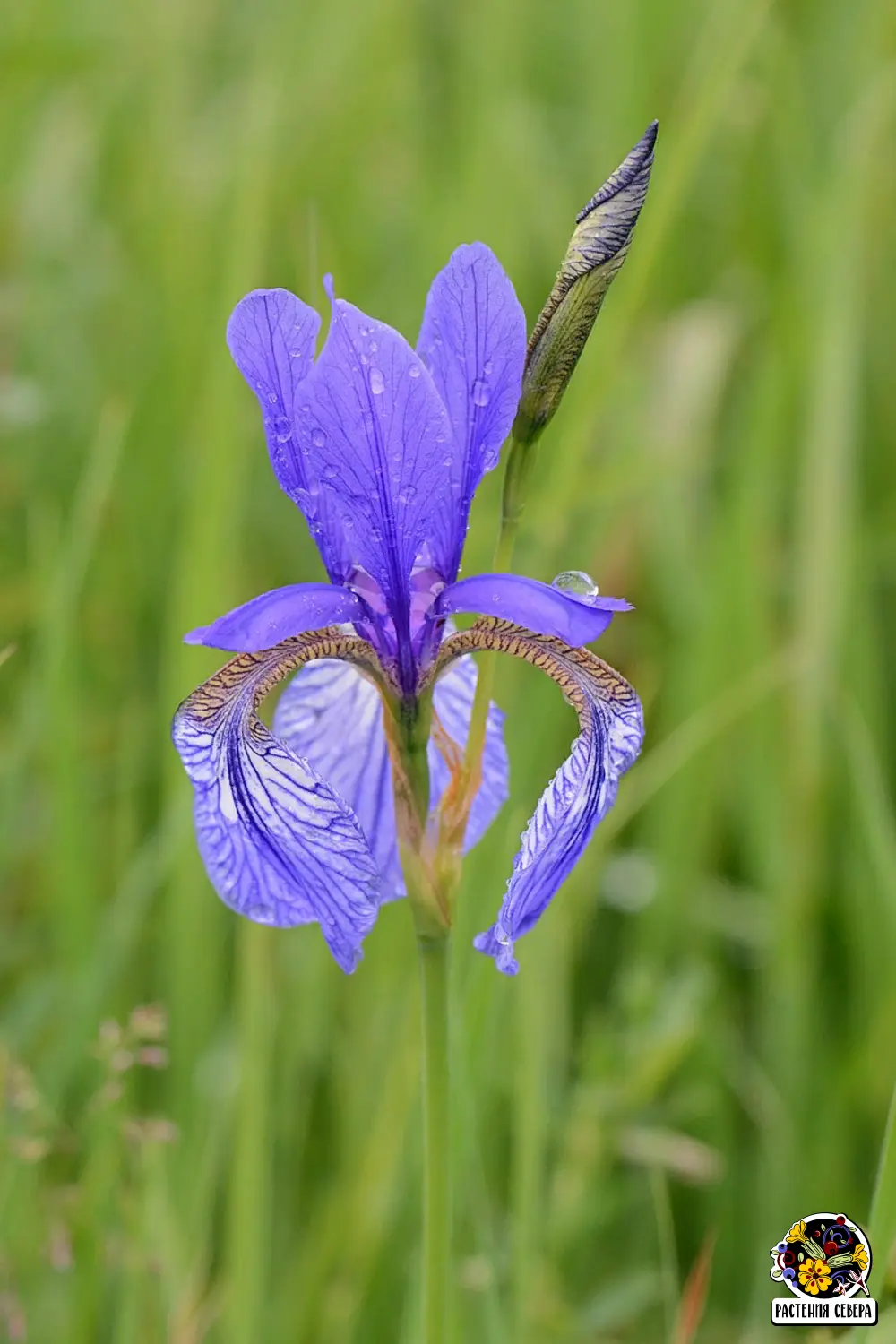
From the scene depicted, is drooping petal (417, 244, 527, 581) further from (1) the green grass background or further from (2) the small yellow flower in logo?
(2) the small yellow flower in logo

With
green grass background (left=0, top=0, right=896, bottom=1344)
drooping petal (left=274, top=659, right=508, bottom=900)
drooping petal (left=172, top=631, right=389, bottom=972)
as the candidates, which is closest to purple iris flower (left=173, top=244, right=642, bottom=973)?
drooping petal (left=172, top=631, right=389, bottom=972)

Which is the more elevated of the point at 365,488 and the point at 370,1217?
the point at 365,488

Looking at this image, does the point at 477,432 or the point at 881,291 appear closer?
the point at 477,432

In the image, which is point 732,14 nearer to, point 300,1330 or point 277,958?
point 277,958

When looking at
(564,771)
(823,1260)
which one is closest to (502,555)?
(564,771)

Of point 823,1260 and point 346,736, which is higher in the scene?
point 346,736

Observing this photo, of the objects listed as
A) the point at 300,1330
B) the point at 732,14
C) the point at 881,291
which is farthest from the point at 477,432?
the point at 881,291

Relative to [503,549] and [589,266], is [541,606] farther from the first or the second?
[589,266]
